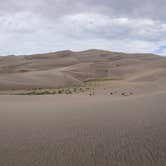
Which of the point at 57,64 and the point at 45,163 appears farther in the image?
the point at 57,64

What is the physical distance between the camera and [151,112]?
600cm

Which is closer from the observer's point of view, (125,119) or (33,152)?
(33,152)

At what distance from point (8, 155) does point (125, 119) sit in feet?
8.43

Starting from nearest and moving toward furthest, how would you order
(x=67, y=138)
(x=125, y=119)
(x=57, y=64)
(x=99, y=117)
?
(x=67, y=138) < (x=125, y=119) < (x=99, y=117) < (x=57, y=64)

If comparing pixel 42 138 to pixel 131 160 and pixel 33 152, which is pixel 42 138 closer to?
pixel 33 152

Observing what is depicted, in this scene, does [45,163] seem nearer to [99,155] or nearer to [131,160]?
[99,155]

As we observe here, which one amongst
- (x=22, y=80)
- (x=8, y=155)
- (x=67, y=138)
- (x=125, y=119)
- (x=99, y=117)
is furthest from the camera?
(x=22, y=80)

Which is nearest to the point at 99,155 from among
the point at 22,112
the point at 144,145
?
the point at 144,145

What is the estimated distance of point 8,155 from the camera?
12.0ft

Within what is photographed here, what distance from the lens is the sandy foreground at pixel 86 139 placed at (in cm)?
343

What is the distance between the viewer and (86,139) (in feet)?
13.8

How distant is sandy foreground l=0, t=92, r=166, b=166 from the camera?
343 cm

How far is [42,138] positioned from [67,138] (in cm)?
39

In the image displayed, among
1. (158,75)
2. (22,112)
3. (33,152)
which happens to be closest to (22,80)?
(158,75)
